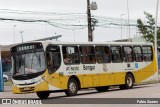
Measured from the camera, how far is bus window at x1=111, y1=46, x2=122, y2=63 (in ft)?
94.5

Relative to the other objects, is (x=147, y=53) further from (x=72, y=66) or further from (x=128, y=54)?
(x=72, y=66)

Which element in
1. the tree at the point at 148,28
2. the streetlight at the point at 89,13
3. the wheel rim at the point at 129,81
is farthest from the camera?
the tree at the point at 148,28

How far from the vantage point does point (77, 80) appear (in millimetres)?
26031

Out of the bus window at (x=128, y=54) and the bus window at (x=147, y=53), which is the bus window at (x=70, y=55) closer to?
the bus window at (x=128, y=54)

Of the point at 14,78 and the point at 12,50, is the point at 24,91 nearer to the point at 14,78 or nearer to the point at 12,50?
the point at 14,78

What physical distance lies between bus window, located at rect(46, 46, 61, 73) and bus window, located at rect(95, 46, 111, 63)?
3.47 meters

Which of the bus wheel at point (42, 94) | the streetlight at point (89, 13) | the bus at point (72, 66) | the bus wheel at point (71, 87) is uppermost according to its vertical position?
the streetlight at point (89, 13)

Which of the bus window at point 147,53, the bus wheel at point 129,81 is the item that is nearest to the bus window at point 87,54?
the bus wheel at point 129,81

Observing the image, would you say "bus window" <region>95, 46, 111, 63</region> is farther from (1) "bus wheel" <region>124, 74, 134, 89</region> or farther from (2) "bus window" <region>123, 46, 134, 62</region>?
(1) "bus wheel" <region>124, 74, 134, 89</region>

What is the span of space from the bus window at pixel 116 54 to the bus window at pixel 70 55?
3401mm

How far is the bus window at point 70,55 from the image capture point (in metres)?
25.2

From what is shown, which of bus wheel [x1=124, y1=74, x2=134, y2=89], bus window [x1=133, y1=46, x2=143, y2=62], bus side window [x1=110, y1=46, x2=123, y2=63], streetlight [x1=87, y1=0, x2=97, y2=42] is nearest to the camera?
bus side window [x1=110, y1=46, x2=123, y2=63]

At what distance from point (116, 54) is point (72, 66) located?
14.4 feet

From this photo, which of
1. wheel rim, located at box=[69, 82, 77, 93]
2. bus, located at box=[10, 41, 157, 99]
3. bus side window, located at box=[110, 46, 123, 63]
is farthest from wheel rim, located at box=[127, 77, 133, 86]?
wheel rim, located at box=[69, 82, 77, 93]
